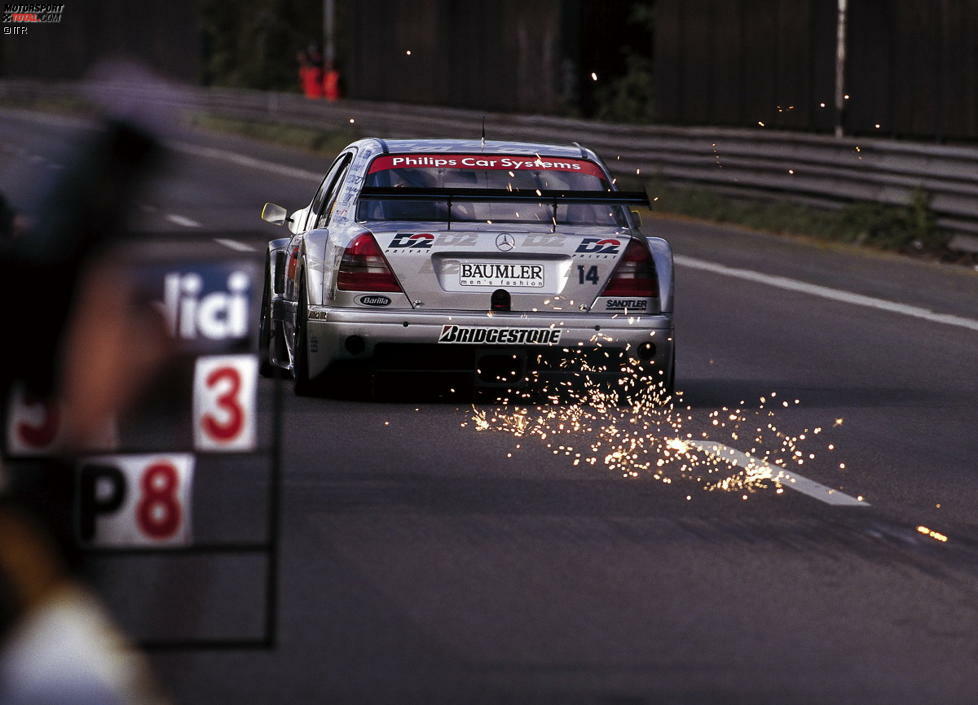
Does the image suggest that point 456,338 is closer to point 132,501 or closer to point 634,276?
point 634,276

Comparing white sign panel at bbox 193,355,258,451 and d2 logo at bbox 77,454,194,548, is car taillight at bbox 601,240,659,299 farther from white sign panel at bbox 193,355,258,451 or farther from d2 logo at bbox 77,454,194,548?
d2 logo at bbox 77,454,194,548

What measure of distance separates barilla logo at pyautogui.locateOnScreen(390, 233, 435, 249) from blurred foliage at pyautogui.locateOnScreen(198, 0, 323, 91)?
63.5 m

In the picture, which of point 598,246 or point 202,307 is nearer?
point 202,307

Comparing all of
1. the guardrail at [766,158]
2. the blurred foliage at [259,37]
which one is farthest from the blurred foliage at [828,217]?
the blurred foliage at [259,37]

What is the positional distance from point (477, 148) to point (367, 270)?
125 cm

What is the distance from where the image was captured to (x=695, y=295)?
19.1 metres

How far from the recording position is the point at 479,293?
1176 centimetres

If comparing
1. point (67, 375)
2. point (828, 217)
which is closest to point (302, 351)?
point (67, 375)

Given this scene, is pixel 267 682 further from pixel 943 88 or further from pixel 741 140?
pixel 741 140

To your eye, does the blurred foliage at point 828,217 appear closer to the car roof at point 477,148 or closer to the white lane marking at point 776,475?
the car roof at point 477,148

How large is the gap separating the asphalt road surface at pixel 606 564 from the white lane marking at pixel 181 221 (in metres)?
14.1

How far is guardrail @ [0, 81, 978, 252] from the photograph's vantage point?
914 inches

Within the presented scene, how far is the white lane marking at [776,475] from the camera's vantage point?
9.31 metres

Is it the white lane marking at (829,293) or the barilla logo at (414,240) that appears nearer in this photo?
the barilla logo at (414,240)
